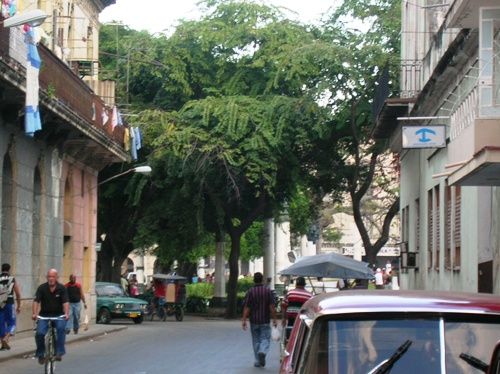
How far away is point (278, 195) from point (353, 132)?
7.06 metres

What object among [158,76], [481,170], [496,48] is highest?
[158,76]

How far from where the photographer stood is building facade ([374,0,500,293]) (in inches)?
656

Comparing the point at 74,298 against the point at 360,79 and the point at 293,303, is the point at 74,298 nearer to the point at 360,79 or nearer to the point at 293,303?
the point at 293,303

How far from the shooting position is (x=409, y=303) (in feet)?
23.5

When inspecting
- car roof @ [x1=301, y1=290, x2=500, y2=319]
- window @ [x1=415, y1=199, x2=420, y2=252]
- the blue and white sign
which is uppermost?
the blue and white sign

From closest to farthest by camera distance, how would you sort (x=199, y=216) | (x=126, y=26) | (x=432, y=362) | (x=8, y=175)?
(x=432, y=362) → (x=8, y=175) → (x=199, y=216) → (x=126, y=26)

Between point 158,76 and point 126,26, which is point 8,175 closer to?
point 158,76

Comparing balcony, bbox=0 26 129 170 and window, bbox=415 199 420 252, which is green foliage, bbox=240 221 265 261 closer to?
balcony, bbox=0 26 129 170

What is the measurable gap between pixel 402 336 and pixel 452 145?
11645 mm

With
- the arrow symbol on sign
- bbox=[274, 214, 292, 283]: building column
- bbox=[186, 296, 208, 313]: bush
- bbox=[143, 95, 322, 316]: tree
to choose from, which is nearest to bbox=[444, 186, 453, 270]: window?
the arrow symbol on sign

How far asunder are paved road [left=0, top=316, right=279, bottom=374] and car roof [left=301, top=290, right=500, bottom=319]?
12709 mm

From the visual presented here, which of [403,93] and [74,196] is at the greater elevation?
[403,93]

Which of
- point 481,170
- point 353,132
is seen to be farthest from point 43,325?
point 353,132

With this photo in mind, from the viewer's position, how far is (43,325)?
1875cm
